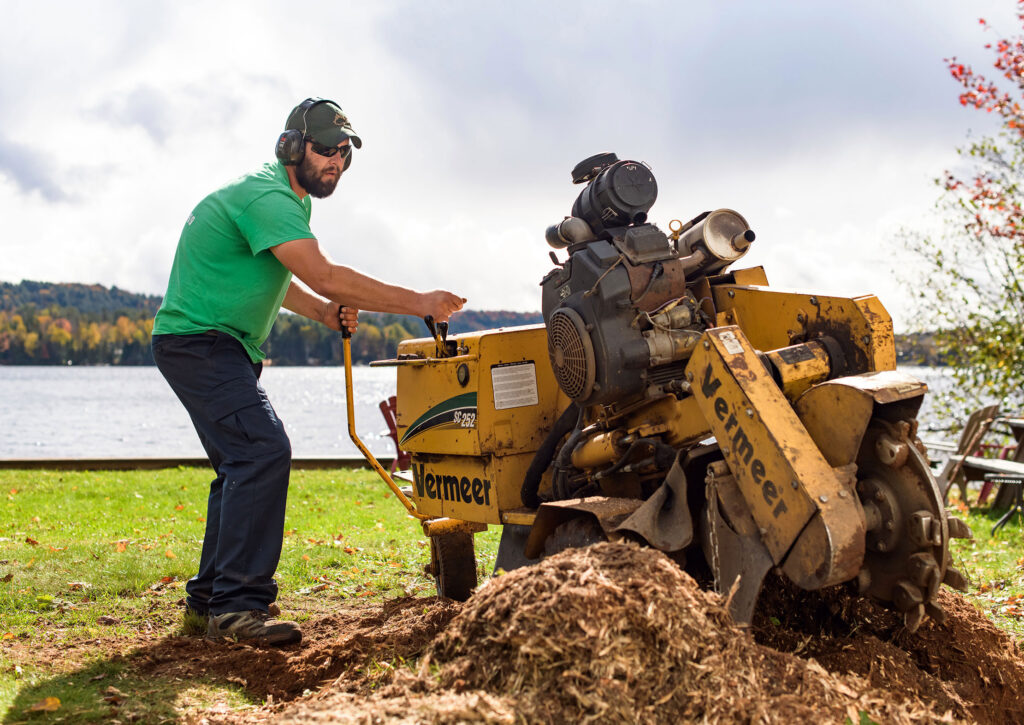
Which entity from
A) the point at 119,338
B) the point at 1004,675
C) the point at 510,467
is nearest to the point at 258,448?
the point at 510,467

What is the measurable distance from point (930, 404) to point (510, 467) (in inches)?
374

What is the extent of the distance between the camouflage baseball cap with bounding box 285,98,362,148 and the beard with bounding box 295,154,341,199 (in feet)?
0.45

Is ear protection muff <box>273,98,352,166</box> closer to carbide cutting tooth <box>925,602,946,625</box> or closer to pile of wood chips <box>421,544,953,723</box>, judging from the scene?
pile of wood chips <box>421,544,953,723</box>

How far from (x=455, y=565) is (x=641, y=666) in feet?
9.46

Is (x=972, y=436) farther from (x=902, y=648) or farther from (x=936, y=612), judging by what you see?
(x=936, y=612)

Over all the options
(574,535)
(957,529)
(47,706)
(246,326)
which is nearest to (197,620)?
(47,706)

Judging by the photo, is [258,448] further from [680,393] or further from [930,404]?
[930,404]

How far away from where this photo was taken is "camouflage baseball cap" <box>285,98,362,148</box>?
4.98 metres

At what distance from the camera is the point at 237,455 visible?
15.3 feet

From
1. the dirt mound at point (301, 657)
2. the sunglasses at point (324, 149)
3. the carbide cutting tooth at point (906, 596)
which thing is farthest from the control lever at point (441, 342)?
the carbide cutting tooth at point (906, 596)

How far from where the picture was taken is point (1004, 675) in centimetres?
383

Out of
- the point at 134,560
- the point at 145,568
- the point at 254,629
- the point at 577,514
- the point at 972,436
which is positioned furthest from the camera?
the point at 972,436

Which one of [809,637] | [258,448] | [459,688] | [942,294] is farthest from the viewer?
[942,294]

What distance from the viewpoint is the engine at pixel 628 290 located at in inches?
164
